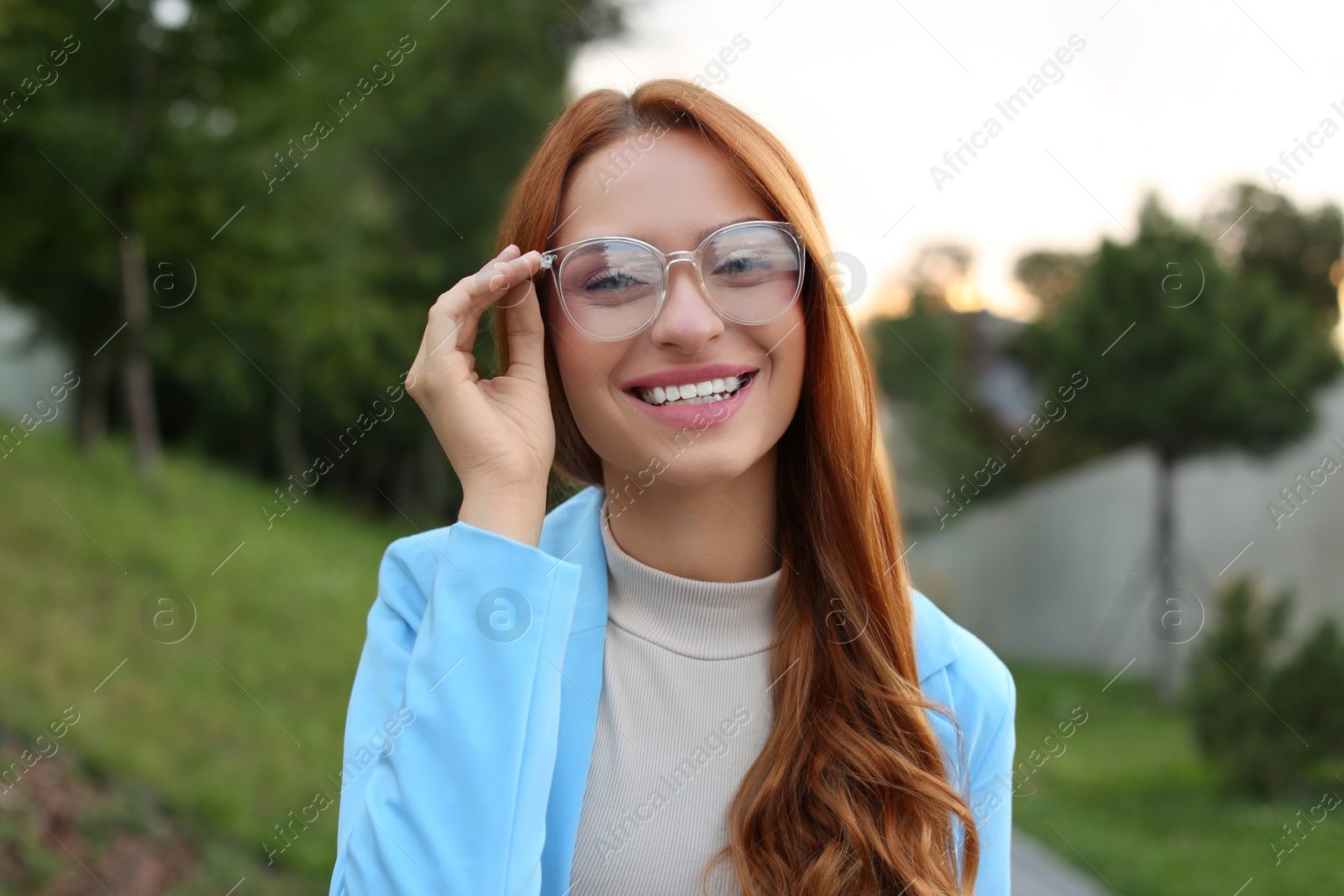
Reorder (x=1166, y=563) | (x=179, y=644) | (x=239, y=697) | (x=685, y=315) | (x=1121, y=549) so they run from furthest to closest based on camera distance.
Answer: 1. (x=1121, y=549)
2. (x=1166, y=563)
3. (x=179, y=644)
4. (x=239, y=697)
5. (x=685, y=315)

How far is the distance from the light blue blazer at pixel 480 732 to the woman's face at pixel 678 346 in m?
0.26

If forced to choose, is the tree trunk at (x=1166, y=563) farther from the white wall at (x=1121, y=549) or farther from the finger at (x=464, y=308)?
the finger at (x=464, y=308)

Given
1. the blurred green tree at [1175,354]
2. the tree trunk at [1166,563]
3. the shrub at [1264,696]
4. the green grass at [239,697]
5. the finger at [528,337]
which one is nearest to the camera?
the finger at [528,337]

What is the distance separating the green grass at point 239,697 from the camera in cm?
563

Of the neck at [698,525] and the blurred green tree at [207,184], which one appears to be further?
the blurred green tree at [207,184]

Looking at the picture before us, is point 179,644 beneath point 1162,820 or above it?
above

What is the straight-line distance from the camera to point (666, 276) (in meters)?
1.61

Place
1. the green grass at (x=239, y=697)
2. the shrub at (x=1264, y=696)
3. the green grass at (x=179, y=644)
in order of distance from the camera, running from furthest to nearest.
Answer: the shrub at (x=1264, y=696) → the green grass at (x=239, y=697) → the green grass at (x=179, y=644)

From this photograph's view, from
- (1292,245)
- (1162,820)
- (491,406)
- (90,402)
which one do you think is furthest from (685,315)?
(1292,245)

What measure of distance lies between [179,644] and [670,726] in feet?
21.6

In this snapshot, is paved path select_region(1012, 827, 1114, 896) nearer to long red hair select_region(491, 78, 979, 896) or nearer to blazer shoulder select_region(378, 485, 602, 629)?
long red hair select_region(491, 78, 979, 896)

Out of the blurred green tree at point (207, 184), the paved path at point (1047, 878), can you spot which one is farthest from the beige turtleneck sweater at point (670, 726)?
the blurred green tree at point (207, 184)

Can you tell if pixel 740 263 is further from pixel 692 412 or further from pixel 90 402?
pixel 90 402

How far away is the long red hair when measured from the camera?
5.27ft
